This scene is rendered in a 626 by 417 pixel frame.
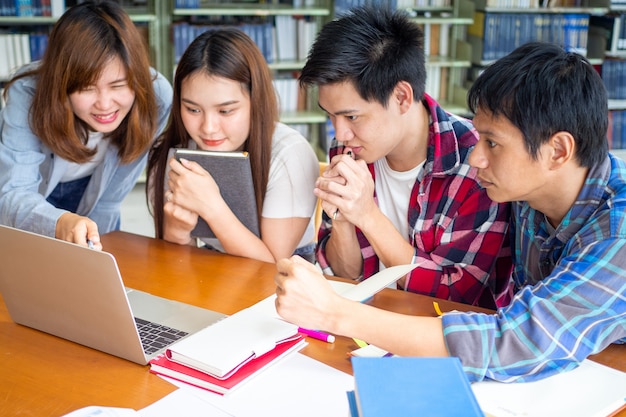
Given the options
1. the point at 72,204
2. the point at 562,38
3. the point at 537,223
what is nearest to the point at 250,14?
the point at 562,38

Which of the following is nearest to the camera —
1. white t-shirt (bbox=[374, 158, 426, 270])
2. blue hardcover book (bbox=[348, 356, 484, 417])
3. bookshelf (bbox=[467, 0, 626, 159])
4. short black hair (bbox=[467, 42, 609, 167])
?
blue hardcover book (bbox=[348, 356, 484, 417])

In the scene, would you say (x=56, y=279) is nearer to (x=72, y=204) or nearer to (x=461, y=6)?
(x=72, y=204)

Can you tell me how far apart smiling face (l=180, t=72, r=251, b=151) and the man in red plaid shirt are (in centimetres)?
21

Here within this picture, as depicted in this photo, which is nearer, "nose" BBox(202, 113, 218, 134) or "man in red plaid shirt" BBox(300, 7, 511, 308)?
"man in red plaid shirt" BBox(300, 7, 511, 308)

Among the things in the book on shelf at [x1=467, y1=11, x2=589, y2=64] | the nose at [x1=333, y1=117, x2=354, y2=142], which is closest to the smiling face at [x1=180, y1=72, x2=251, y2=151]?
the nose at [x1=333, y1=117, x2=354, y2=142]

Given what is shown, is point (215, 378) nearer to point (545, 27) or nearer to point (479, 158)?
point (479, 158)

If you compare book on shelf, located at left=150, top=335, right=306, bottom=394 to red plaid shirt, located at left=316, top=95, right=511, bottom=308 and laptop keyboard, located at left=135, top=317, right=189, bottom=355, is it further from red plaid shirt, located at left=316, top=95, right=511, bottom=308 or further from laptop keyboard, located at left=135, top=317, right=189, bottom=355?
red plaid shirt, located at left=316, top=95, right=511, bottom=308

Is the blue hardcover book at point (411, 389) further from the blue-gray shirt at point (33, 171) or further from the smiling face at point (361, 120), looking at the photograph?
the blue-gray shirt at point (33, 171)

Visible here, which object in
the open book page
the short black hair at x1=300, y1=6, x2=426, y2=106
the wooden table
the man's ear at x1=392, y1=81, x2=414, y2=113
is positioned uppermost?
the short black hair at x1=300, y1=6, x2=426, y2=106

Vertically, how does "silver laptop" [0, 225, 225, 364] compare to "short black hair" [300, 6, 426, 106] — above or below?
below

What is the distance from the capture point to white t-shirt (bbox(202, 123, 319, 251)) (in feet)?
5.65

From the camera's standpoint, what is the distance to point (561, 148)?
1.17 metres

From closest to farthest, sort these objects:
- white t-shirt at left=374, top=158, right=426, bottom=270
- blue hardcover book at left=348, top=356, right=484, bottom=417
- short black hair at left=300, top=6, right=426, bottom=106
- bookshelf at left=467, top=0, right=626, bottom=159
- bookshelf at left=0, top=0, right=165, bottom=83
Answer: blue hardcover book at left=348, top=356, right=484, bottom=417
short black hair at left=300, top=6, right=426, bottom=106
white t-shirt at left=374, top=158, right=426, bottom=270
bookshelf at left=0, top=0, right=165, bottom=83
bookshelf at left=467, top=0, right=626, bottom=159

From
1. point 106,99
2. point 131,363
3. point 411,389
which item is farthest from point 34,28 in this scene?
point 411,389
